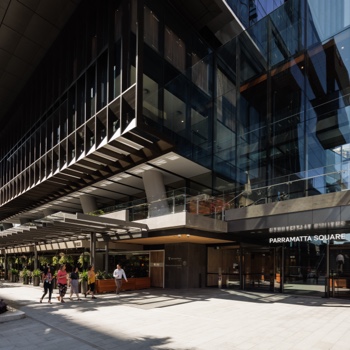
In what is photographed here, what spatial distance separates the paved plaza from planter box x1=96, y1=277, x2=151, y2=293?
2.68m

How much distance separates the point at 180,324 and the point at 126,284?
10.1 metres

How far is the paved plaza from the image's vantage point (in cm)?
802

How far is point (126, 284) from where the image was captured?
64.0ft

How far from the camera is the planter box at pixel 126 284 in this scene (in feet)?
59.1

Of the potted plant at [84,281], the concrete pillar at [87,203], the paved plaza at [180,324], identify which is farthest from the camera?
the concrete pillar at [87,203]

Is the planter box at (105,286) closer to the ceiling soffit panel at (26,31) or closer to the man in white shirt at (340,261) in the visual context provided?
the man in white shirt at (340,261)

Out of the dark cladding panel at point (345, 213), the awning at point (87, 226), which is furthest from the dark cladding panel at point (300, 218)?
the awning at point (87, 226)

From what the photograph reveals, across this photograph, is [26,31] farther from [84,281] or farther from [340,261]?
[340,261]

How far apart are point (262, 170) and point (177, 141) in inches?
231

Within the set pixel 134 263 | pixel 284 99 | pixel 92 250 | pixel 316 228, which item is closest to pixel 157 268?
pixel 134 263

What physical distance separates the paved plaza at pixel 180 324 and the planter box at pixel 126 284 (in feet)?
8.78

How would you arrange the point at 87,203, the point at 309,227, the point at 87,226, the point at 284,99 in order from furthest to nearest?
the point at 87,203
the point at 284,99
the point at 87,226
the point at 309,227

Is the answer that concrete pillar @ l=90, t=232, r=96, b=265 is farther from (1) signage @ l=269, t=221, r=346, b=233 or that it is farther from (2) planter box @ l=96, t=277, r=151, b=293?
(1) signage @ l=269, t=221, r=346, b=233

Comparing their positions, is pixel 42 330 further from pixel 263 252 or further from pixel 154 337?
pixel 263 252
